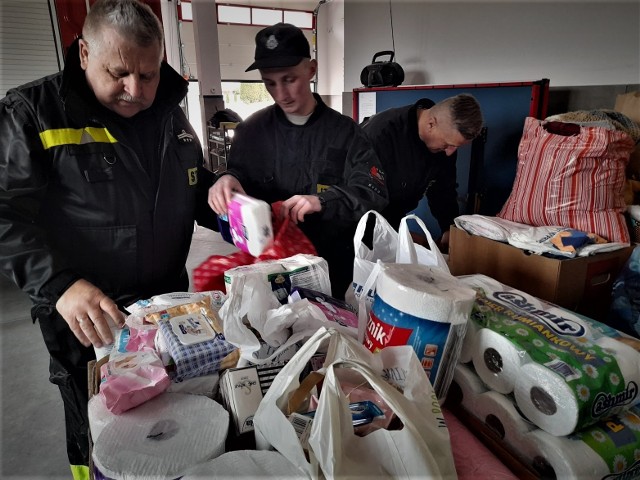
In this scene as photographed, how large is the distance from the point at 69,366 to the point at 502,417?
4.18 ft

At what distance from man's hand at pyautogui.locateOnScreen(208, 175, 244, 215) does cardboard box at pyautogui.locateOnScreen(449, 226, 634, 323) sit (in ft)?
Result: 3.63

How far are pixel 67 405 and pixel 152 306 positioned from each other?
0.63 meters

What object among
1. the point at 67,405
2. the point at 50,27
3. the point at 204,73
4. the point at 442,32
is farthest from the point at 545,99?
the point at 204,73

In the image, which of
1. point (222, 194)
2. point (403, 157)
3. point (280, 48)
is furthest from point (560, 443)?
point (403, 157)

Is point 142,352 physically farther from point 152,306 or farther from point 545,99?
point 545,99

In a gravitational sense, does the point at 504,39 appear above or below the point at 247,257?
above

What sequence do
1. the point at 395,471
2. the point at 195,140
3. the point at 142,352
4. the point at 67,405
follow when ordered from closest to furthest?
1. the point at 395,471
2. the point at 142,352
3. the point at 67,405
4. the point at 195,140

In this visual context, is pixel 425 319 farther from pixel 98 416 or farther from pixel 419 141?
pixel 419 141

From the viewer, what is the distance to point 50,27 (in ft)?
8.57

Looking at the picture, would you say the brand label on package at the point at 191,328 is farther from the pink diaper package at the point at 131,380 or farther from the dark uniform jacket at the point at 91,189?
the dark uniform jacket at the point at 91,189

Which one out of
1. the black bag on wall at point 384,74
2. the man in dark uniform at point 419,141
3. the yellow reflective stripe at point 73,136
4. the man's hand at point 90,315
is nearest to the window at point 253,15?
the black bag on wall at point 384,74

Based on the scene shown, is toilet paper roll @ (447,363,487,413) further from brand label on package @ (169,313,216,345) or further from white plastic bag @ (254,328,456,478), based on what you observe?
brand label on package @ (169,313,216,345)

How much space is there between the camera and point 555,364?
29.0 inches

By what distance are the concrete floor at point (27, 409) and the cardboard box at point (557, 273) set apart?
2.10 metres
